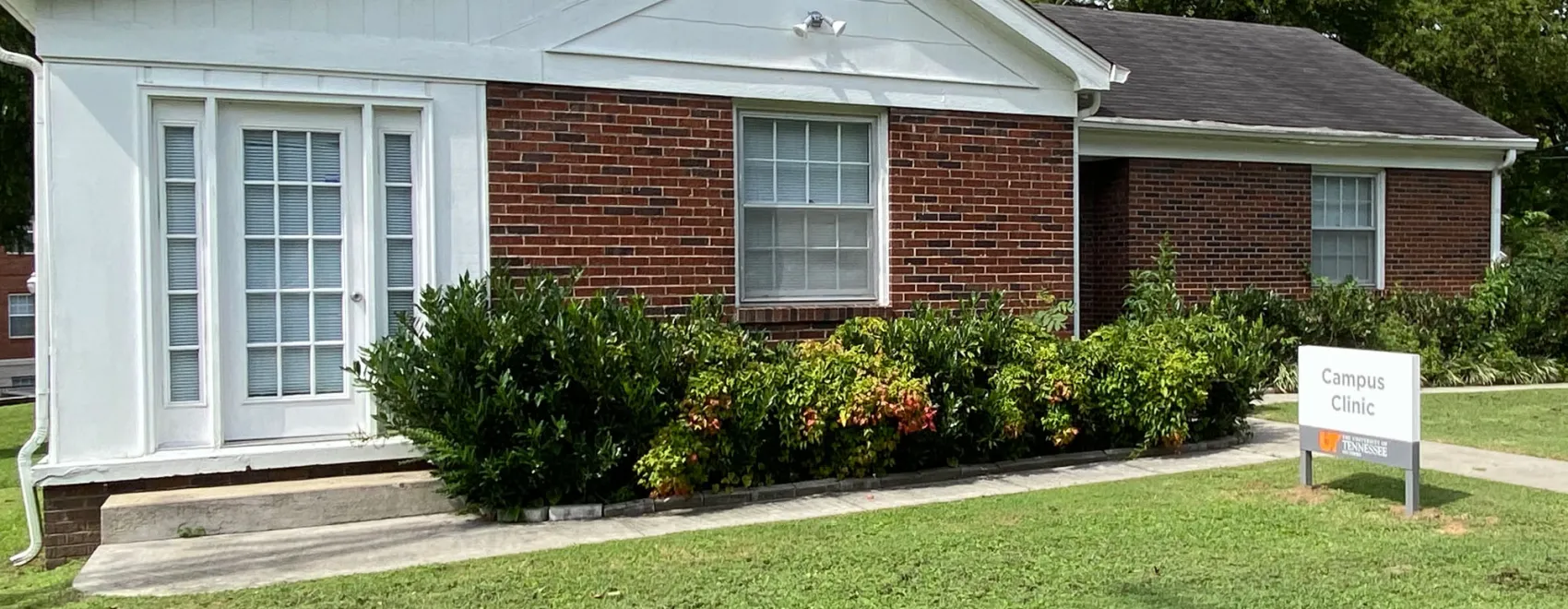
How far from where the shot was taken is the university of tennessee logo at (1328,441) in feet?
22.3

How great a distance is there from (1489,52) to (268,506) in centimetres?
2578

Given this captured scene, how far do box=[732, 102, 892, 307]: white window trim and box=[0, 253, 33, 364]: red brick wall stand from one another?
3404 centimetres

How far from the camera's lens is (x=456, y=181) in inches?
297

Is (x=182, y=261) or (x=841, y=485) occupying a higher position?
(x=182, y=261)

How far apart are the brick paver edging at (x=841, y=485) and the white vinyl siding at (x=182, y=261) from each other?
2273 millimetres

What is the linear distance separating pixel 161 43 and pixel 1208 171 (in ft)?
31.7

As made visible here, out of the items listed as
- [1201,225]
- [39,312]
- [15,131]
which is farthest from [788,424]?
[15,131]

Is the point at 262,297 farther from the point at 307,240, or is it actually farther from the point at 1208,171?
the point at 1208,171

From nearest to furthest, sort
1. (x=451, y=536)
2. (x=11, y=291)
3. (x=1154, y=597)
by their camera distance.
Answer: (x=1154, y=597) < (x=451, y=536) < (x=11, y=291)

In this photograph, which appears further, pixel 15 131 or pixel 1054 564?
pixel 15 131

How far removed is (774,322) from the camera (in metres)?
8.61

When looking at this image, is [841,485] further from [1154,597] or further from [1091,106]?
[1091,106]

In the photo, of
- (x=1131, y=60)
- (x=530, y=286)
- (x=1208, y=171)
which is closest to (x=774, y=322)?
(x=530, y=286)

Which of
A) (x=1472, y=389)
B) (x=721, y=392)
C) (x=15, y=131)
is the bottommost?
(x=1472, y=389)
